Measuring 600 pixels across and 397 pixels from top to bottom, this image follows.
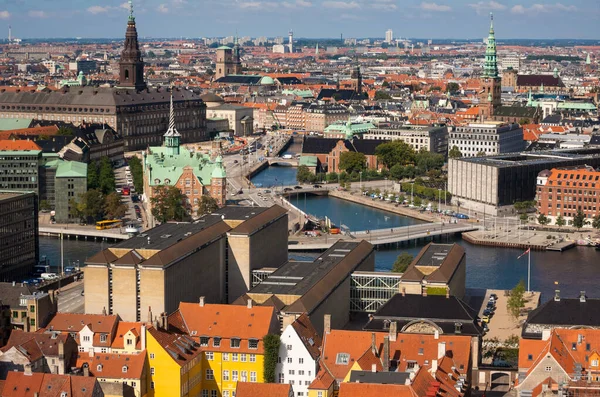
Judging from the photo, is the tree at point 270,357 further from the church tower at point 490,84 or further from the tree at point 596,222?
the church tower at point 490,84

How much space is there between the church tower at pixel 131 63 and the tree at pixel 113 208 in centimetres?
3449

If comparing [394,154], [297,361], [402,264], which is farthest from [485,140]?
[297,361]

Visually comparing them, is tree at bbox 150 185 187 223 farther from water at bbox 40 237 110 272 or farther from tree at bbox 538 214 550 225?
tree at bbox 538 214 550 225

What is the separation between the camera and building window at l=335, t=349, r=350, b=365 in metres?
29.3

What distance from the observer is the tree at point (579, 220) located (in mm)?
57312

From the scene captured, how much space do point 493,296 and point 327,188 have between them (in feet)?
102

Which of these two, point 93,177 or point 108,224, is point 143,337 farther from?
point 93,177

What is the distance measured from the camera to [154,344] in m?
29.5

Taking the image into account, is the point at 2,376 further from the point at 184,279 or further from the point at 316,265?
the point at 316,265

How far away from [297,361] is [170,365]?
2.81 m

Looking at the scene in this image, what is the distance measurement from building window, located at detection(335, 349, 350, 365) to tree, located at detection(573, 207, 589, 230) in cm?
3000

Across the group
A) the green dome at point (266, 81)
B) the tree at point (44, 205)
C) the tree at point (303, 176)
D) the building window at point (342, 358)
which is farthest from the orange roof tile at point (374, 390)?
the green dome at point (266, 81)

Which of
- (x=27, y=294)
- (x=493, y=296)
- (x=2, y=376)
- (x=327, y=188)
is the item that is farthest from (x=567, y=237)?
(x=2, y=376)

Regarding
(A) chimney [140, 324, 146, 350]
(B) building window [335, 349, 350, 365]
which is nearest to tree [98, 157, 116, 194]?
(A) chimney [140, 324, 146, 350]
